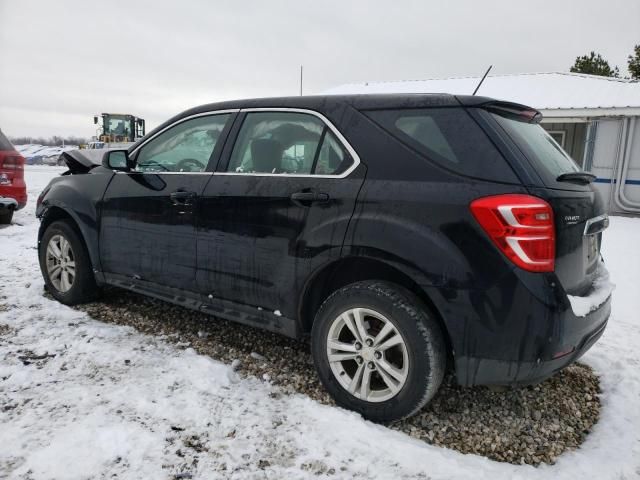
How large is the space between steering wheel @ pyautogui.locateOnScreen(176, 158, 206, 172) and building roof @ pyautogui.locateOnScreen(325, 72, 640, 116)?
1200 cm

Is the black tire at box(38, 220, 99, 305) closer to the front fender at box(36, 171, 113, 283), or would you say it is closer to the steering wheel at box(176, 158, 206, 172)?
the front fender at box(36, 171, 113, 283)

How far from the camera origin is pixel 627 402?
281 cm

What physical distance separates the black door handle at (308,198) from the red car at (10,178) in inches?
273

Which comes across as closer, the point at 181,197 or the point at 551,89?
the point at 181,197

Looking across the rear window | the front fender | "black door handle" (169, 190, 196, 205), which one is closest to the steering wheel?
"black door handle" (169, 190, 196, 205)

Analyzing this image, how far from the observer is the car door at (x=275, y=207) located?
2.58 meters

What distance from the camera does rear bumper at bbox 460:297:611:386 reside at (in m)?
2.12

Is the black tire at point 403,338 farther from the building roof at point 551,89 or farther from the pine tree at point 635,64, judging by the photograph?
the pine tree at point 635,64

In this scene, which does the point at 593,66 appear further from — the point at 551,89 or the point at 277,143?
the point at 277,143

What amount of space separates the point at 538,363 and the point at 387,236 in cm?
91

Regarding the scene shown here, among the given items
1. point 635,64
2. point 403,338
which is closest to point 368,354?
point 403,338

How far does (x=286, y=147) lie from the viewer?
293cm

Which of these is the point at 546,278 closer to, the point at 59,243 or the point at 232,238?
the point at 232,238

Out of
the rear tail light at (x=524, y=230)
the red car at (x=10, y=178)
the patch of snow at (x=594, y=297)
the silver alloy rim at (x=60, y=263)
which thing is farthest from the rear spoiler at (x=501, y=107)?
the red car at (x=10, y=178)
